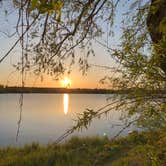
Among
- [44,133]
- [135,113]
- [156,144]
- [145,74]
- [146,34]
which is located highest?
[146,34]

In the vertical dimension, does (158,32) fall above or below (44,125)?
above

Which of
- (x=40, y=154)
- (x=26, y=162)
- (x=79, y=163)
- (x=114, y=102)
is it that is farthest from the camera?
(x=40, y=154)

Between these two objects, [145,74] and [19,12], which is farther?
[145,74]

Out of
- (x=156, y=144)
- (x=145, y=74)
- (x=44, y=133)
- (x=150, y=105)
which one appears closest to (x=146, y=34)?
(x=145, y=74)

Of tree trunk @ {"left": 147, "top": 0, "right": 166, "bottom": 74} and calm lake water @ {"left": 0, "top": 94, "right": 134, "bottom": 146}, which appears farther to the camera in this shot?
calm lake water @ {"left": 0, "top": 94, "right": 134, "bottom": 146}

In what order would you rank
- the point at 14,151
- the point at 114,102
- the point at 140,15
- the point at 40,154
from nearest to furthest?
the point at 114,102, the point at 140,15, the point at 40,154, the point at 14,151

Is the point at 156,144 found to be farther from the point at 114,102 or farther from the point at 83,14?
the point at 83,14

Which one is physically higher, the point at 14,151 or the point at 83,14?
the point at 83,14

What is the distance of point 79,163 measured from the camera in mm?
8117

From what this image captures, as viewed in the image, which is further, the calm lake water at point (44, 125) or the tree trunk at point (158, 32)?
the calm lake water at point (44, 125)

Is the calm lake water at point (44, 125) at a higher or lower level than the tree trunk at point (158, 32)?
lower

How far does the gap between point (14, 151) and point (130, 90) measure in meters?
8.60

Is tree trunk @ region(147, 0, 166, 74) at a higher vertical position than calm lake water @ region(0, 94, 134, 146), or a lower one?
higher

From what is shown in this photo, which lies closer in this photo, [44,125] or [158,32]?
[158,32]
